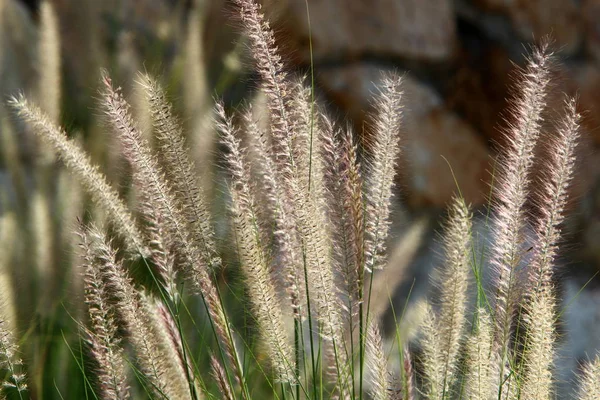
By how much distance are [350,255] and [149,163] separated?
0.22 metres

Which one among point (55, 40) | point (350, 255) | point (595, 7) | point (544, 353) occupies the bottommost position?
point (595, 7)

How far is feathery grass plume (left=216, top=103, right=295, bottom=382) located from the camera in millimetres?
855

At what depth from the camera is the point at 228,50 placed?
200 cm

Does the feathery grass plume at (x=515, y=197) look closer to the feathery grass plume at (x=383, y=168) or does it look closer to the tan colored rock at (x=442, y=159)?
the feathery grass plume at (x=383, y=168)

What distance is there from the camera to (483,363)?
35.4 inches

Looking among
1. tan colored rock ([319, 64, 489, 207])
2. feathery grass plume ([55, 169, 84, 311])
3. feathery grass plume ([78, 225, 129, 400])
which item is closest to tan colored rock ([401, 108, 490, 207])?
tan colored rock ([319, 64, 489, 207])

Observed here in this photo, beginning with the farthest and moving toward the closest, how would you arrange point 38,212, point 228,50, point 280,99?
point 228,50
point 38,212
point 280,99

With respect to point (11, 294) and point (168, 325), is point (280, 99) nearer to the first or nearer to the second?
point (168, 325)

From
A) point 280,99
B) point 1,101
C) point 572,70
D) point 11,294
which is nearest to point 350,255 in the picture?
point 280,99

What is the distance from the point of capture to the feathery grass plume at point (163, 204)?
2.73ft

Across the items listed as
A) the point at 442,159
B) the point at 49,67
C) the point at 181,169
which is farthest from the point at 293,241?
the point at 442,159

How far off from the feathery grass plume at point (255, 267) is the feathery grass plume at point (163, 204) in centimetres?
4

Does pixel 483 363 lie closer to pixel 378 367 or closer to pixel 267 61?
pixel 378 367

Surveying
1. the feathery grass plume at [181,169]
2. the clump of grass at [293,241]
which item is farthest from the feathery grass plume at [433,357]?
the feathery grass plume at [181,169]
